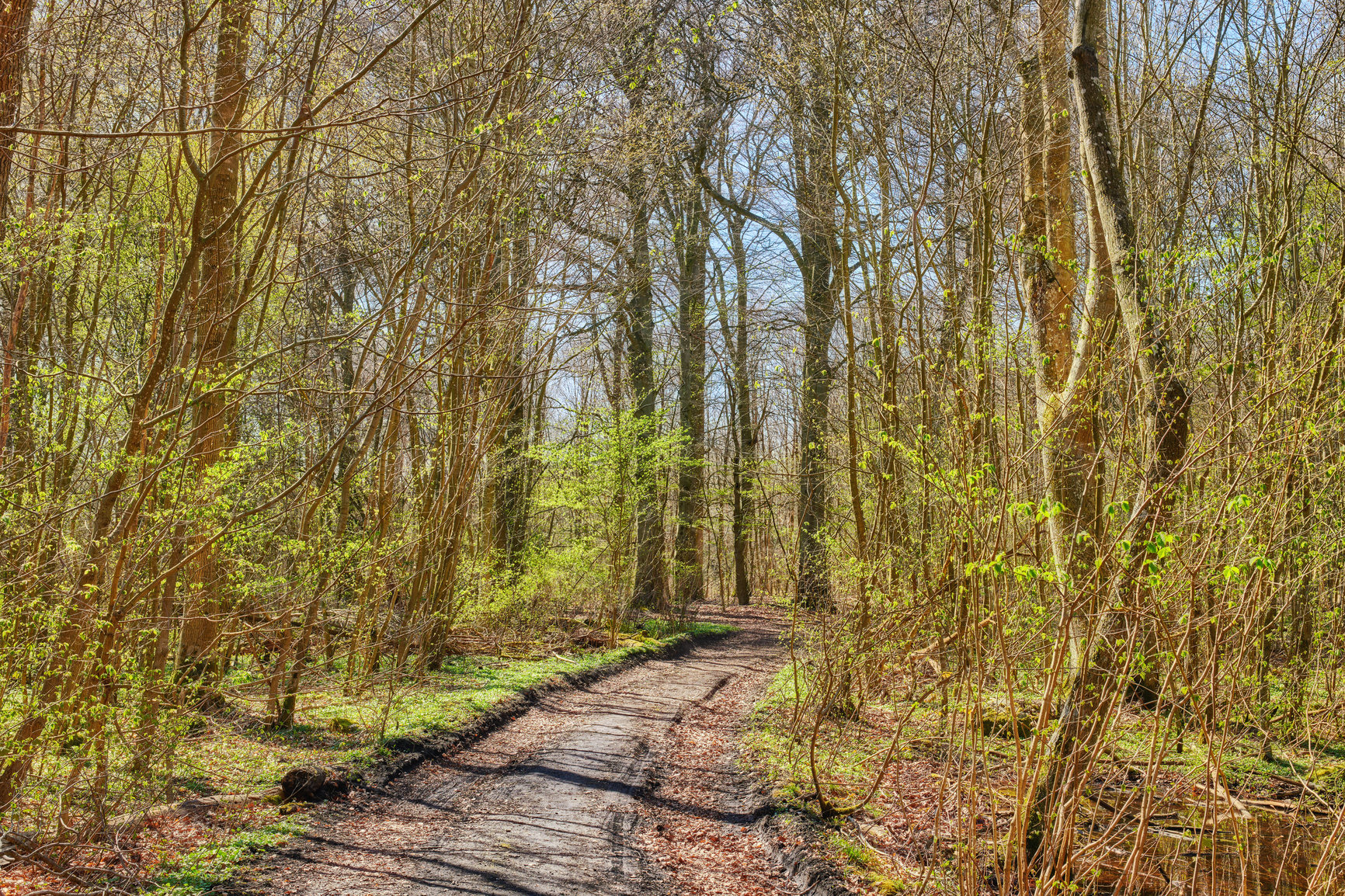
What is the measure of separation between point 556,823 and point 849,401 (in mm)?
5246

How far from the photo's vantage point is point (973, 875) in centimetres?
362

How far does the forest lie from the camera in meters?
4.09

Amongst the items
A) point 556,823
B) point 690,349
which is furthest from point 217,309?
point 690,349

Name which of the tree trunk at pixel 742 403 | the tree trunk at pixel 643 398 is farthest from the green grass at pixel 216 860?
the tree trunk at pixel 742 403

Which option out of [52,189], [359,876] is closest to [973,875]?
[359,876]

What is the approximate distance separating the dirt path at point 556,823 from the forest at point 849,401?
2.36 ft

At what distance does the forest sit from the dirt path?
2.36ft

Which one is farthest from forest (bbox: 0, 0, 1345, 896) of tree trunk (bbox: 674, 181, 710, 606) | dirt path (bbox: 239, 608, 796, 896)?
tree trunk (bbox: 674, 181, 710, 606)

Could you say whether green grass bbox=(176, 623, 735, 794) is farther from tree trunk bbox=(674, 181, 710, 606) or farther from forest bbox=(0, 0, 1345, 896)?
tree trunk bbox=(674, 181, 710, 606)

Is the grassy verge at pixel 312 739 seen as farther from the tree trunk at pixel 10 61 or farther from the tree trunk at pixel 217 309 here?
the tree trunk at pixel 10 61

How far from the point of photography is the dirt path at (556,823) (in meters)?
5.00

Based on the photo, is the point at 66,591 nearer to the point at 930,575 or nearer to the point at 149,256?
the point at 149,256

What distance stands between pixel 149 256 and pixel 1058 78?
9.63 meters

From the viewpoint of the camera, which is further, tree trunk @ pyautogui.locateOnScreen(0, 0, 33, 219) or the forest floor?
the forest floor
